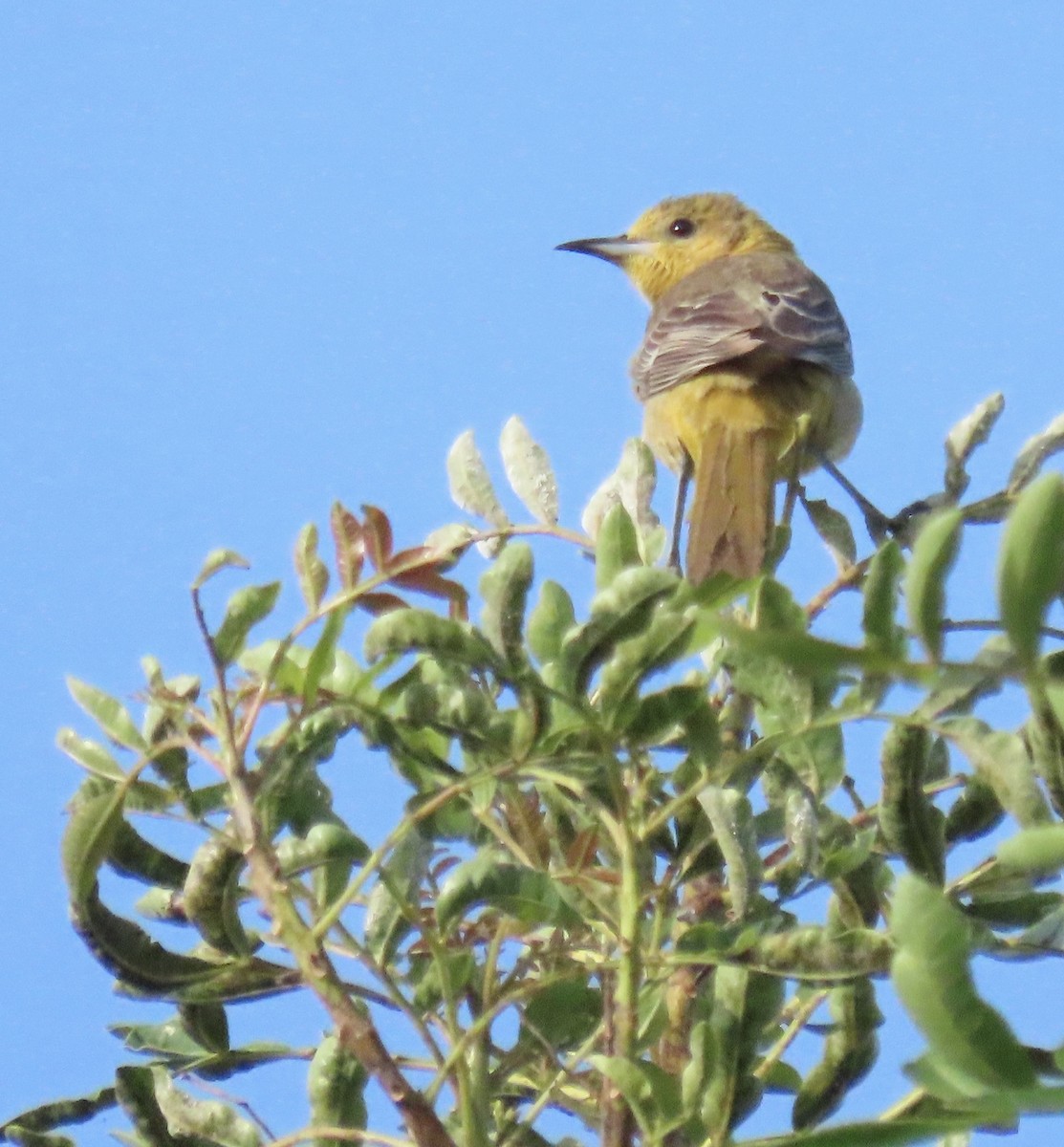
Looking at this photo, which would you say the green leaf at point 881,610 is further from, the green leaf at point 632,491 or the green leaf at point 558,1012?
the green leaf at point 632,491

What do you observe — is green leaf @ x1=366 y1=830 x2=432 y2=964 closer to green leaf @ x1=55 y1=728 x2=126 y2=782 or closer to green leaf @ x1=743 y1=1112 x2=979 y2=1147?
green leaf @ x1=55 y1=728 x2=126 y2=782

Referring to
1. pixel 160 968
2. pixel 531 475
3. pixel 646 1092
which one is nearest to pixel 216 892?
pixel 160 968

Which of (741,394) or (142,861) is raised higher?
(741,394)

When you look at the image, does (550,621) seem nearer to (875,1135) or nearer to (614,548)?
(614,548)

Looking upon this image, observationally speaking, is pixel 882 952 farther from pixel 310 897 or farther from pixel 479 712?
pixel 310 897

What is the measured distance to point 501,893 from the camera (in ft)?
5.21

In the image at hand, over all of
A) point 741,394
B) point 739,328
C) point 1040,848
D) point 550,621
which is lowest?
point 1040,848

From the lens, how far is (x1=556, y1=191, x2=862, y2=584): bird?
4293 mm

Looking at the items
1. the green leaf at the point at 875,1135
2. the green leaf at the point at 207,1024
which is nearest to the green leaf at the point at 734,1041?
the green leaf at the point at 207,1024

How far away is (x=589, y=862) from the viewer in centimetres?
194

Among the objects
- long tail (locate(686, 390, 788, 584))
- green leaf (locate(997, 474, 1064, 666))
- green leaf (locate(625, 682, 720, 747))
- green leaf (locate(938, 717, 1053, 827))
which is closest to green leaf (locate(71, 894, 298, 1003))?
green leaf (locate(625, 682, 720, 747))

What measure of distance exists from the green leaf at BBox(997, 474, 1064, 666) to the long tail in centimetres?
281

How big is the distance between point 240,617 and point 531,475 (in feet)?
2.68

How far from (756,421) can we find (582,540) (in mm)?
2873
